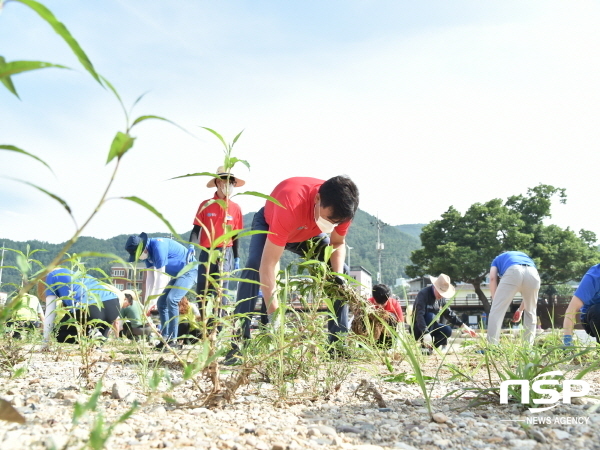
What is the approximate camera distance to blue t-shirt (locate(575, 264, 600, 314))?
5.07 m

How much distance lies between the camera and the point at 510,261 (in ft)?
18.3

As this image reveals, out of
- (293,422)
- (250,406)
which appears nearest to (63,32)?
(293,422)

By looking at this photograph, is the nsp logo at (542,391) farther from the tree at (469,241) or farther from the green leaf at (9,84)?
the tree at (469,241)

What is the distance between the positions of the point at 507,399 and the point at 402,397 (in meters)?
0.49

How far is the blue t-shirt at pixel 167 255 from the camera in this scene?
17.6 ft

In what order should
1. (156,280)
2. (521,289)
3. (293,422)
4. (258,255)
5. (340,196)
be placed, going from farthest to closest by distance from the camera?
1. (521,289)
2. (156,280)
3. (258,255)
4. (340,196)
5. (293,422)

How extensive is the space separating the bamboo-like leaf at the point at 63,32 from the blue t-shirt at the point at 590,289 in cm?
549

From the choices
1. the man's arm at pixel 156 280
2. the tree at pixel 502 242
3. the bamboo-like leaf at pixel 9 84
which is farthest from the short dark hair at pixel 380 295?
the tree at pixel 502 242

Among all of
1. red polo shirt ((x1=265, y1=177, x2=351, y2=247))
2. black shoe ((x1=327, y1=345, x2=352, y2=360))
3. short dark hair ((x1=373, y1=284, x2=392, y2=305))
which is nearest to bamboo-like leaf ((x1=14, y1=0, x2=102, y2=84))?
black shoe ((x1=327, y1=345, x2=352, y2=360))

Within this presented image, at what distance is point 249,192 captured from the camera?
144 centimetres

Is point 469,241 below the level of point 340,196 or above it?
above

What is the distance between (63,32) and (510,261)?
5616 millimetres

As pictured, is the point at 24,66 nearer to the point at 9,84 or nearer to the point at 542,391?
the point at 9,84

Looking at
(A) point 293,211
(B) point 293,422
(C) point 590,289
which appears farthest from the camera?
(C) point 590,289
